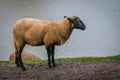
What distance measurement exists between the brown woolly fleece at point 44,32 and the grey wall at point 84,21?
15.7 feet

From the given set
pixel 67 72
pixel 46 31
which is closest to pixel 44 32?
pixel 46 31

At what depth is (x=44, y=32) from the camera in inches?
382

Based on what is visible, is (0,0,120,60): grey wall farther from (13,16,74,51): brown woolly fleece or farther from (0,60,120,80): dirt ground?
(13,16,74,51): brown woolly fleece

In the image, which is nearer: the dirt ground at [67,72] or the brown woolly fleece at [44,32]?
the dirt ground at [67,72]

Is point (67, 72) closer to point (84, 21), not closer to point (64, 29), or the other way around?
point (64, 29)

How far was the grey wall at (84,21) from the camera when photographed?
1473cm

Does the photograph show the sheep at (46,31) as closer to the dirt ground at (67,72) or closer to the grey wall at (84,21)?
Result: the dirt ground at (67,72)

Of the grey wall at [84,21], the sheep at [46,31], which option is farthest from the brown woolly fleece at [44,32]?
the grey wall at [84,21]

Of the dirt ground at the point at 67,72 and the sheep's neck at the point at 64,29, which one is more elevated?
the sheep's neck at the point at 64,29

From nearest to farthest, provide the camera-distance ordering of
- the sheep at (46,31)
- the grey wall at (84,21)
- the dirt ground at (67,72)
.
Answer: the dirt ground at (67,72), the sheep at (46,31), the grey wall at (84,21)

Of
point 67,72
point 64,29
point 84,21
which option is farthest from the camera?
point 84,21

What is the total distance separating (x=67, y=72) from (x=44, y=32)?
42.9 inches

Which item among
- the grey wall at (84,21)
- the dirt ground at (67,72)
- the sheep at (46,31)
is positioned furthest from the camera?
the grey wall at (84,21)

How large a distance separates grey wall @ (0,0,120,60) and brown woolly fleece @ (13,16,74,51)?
4775mm
